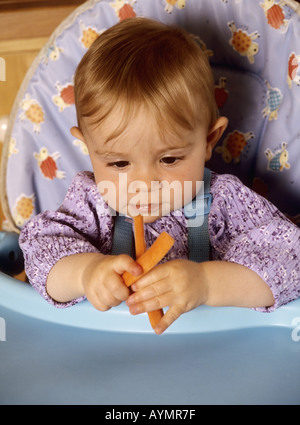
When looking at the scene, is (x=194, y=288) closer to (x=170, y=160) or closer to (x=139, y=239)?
(x=139, y=239)

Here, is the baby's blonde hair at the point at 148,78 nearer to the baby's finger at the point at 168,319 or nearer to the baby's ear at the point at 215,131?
the baby's ear at the point at 215,131

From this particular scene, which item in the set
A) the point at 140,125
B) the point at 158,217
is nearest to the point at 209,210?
the point at 158,217

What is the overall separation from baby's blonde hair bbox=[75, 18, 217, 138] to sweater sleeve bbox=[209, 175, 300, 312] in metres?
0.12

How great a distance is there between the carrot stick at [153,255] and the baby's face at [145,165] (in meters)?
0.13

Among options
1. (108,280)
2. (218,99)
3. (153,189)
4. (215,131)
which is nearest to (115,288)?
(108,280)

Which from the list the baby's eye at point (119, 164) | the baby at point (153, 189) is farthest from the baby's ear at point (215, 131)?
the baby's eye at point (119, 164)

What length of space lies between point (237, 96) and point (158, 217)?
0.23m

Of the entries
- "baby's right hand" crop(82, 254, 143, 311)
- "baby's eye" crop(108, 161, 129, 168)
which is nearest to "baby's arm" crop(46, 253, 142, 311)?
"baby's right hand" crop(82, 254, 143, 311)

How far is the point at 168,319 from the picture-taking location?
54 centimetres

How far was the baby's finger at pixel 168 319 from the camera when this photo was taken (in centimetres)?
→ 53

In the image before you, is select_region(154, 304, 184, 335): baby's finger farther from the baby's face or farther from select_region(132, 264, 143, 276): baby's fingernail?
the baby's face

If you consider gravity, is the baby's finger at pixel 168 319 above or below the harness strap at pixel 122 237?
above

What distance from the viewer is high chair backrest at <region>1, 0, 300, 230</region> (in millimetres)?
759

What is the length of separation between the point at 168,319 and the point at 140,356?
0.26 ft
